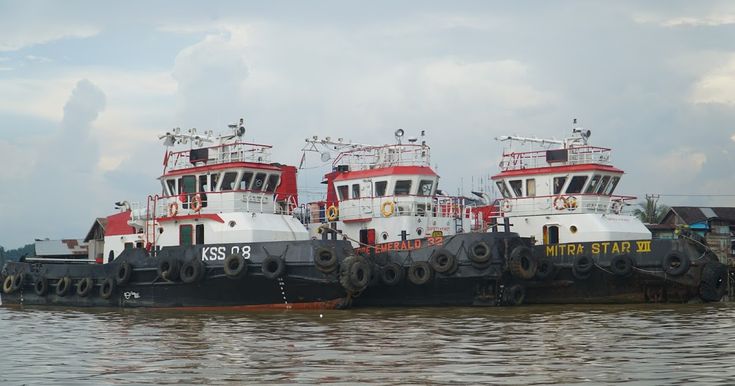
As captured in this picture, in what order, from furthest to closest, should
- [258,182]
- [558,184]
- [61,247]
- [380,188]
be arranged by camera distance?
[61,247] → [380,188] → [558,184] → [258,182]

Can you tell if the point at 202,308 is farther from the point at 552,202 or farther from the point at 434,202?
the point at 552,202

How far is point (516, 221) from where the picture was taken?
2583 cm

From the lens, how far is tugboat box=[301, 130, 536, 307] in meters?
21.8

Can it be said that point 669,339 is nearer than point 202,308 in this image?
Yes

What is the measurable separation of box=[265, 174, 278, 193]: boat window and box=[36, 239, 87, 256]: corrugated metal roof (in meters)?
18.7

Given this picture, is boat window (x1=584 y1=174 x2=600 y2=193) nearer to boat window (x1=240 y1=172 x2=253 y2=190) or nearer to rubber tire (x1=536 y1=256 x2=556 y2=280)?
rubber tire (x1=536 y1=256 x2=556 y2=280)

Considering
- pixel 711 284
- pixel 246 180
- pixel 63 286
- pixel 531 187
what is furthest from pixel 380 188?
pixel 711 284

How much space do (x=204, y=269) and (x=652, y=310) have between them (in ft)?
33.0

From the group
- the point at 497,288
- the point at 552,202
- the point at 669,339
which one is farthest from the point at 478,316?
the point at 552,202

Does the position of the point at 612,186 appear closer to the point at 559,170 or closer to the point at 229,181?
the point at 559,170

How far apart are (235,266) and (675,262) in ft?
33.2

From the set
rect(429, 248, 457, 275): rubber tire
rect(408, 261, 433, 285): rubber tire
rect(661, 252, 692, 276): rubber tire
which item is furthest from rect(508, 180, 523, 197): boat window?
rect(408, 261, 433, 285): rubber tire

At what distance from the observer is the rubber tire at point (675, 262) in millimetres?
21734

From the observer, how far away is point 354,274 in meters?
21.0
